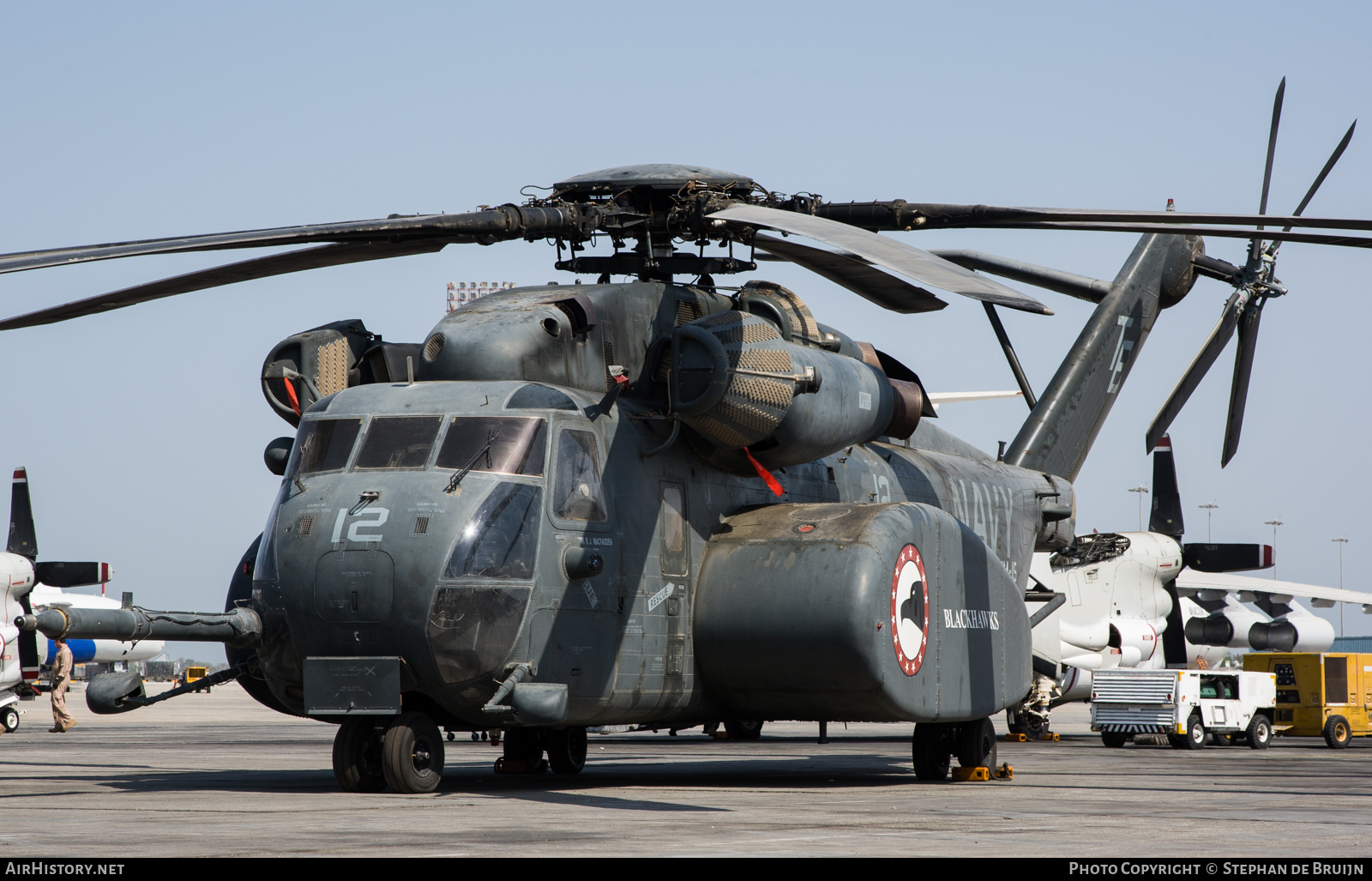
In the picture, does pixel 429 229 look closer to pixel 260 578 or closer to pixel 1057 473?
pixel 260 578

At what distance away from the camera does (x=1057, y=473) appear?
20.7m

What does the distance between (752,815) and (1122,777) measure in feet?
24.5

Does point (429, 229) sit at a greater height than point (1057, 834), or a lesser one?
greater

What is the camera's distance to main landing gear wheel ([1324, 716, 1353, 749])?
27.8 m

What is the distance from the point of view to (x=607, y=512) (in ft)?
42.5

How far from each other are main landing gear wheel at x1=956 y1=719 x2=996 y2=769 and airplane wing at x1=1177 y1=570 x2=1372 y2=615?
28323mm

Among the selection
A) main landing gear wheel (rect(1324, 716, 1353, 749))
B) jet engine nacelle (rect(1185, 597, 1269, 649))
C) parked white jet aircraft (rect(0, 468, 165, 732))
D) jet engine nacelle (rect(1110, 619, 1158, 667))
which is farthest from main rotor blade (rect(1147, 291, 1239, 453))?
jet engine nacelle (rect(1185, 597, 1269, 649))

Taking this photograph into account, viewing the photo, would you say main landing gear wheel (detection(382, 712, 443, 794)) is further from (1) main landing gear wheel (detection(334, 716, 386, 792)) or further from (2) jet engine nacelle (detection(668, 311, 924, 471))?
(2) jet engine nacelle (detection(668, 311, 924, 471))

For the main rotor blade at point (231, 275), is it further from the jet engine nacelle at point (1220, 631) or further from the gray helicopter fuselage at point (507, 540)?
the jet engine nacelle at point (1220, 631)

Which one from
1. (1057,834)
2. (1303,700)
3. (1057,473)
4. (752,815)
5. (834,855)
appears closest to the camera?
(834,855)

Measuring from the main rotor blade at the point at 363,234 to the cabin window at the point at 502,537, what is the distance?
2.19m
